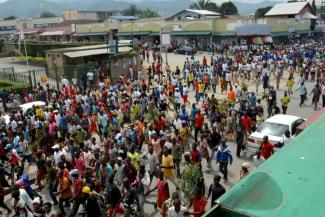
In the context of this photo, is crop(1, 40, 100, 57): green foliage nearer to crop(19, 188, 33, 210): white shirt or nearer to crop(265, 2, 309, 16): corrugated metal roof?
crop(265, 2, 309, 16): corrugated metal roof

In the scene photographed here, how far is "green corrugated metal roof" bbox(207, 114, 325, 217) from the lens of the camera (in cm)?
494

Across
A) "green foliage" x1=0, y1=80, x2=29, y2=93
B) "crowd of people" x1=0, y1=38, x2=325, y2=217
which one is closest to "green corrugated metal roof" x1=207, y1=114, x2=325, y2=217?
"crowd of people" x1=0, y1=38, x2=325, y2=217

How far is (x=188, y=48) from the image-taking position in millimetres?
45344

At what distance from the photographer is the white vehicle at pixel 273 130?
1245 cm

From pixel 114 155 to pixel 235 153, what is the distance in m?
4.86

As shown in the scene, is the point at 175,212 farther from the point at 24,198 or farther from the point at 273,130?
the point at 273,130

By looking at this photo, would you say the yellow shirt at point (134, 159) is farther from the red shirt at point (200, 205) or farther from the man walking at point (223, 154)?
the red shirt at point (200, 205)

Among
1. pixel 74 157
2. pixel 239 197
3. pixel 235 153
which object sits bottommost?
pixel 235 153

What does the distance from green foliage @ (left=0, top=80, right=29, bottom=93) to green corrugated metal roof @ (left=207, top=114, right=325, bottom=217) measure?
799 inches

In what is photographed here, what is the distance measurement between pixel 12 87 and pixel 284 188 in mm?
21886

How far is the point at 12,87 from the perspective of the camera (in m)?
24.0

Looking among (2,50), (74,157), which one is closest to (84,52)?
(74,157)

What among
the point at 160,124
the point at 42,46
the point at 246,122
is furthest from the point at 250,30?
the point at 160,124

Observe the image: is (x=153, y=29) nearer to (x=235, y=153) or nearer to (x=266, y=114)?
(x=266, y=114)
